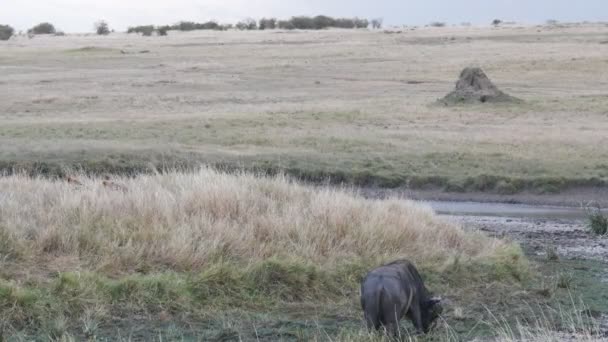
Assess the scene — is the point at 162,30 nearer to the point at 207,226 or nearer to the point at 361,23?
the point at 361,23

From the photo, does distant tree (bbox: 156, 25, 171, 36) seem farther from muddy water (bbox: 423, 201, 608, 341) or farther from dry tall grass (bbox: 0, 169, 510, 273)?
dry tall grass (bbox: 0, 169, 510, 273)

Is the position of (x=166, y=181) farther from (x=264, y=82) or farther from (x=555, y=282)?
(x=264, y=82)

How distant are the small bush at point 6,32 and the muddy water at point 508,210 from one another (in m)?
80.0

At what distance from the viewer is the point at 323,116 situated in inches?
1357

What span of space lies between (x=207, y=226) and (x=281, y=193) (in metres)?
2.67

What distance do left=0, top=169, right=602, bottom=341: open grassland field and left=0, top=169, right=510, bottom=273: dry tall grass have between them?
25mm

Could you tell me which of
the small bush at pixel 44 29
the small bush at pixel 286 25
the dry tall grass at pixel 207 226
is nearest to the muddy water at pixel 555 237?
the dry tall grass at pixel 207 226

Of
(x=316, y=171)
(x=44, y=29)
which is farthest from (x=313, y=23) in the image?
(x=316, y=171)

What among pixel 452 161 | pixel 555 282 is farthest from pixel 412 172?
pixel 555 282

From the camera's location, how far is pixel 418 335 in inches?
392

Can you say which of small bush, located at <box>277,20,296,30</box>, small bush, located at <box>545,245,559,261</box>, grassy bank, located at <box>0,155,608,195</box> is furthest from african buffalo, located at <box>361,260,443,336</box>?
small bush, located at <box>277,20,296,30</box>

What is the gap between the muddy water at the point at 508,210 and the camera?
21516 mm

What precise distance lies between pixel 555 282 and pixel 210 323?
5008 millimetres

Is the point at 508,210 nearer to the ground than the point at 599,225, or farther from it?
nearer to the ground
